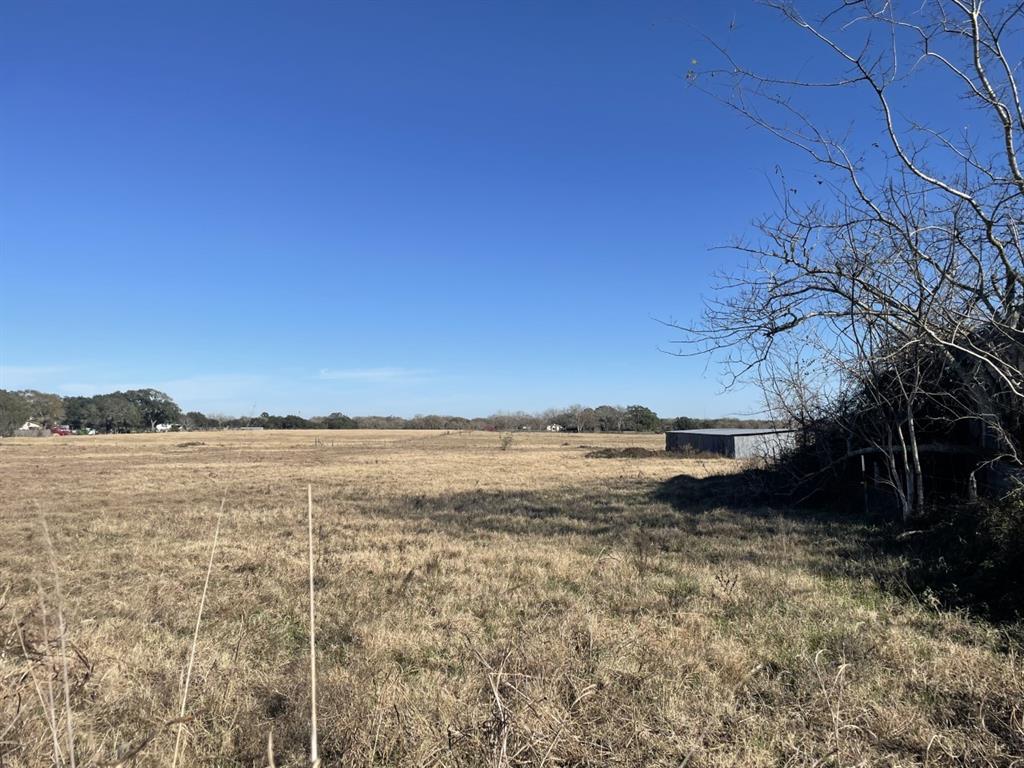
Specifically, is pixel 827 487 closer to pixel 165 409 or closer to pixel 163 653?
pixel 163 653

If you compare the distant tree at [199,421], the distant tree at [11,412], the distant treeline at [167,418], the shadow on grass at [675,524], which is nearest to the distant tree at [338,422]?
the distant treeline at [167,418]

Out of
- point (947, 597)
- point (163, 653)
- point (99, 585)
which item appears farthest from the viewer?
point (99, 585)

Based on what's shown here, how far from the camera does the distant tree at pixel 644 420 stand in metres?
112

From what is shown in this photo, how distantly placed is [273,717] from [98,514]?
545 inches

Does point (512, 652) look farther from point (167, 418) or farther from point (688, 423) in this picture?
point (167, 418)

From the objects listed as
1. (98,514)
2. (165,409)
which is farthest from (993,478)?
(165,409)

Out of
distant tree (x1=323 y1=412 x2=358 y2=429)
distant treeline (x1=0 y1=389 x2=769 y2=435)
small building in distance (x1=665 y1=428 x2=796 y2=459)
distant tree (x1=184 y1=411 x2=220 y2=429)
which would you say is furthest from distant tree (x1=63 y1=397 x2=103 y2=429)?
small building in distance (x1=665 y1=428 x2=796 y2=459)

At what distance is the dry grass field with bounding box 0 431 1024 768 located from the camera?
11.0 feet

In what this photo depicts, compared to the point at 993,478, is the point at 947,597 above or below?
below

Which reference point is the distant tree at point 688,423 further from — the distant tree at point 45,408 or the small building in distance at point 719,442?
the distant tree at point 45,408

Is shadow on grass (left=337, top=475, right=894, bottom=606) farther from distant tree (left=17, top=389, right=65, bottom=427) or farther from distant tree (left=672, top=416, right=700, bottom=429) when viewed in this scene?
distant tree (left=17, top=389, right=65, bottom=427)

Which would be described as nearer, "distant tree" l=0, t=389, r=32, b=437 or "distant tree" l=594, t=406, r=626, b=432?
"distant tree" l=0, t=389, r=32, b=437

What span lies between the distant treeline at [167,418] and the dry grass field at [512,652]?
106 metres

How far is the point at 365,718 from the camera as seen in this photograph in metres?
3.74
